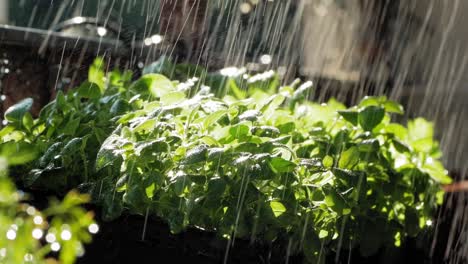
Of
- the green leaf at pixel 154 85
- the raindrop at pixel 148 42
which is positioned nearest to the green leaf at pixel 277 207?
the green leaf at pixel 154 85

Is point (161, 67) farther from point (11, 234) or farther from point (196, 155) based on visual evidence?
point (11, 234)

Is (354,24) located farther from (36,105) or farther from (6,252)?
(6,252)

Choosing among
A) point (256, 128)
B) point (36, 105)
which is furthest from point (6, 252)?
point (36, 105)

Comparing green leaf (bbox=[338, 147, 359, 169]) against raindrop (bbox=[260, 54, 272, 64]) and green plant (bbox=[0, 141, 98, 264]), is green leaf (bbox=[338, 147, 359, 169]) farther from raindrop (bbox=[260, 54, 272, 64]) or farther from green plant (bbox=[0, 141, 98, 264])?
raindrop (bbox=[260, 54, 272, 64])

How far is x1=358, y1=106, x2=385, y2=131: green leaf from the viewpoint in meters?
1.27

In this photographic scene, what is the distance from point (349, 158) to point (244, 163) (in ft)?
0.96

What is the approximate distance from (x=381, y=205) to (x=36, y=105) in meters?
1.05

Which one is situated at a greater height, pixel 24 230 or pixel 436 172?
pixel 24 230

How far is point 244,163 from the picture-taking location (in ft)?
3.26

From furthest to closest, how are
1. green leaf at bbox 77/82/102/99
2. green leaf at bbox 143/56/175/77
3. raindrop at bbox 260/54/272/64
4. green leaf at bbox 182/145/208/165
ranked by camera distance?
raindrop at bbox 260/54/272/64, green leaf at bbox 143/56/175/77, green leaf at bbox 77/82/102/99, green leaf at bbox 182/145/208/165

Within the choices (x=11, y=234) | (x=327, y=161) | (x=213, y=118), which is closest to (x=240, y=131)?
(x=213, y=118)

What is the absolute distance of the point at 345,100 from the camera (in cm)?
257

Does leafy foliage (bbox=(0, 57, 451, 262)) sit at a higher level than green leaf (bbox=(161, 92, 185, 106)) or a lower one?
lower

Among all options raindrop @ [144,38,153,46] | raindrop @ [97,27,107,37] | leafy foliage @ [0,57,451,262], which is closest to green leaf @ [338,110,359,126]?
leafy foliage @ [0,57,451,262]
